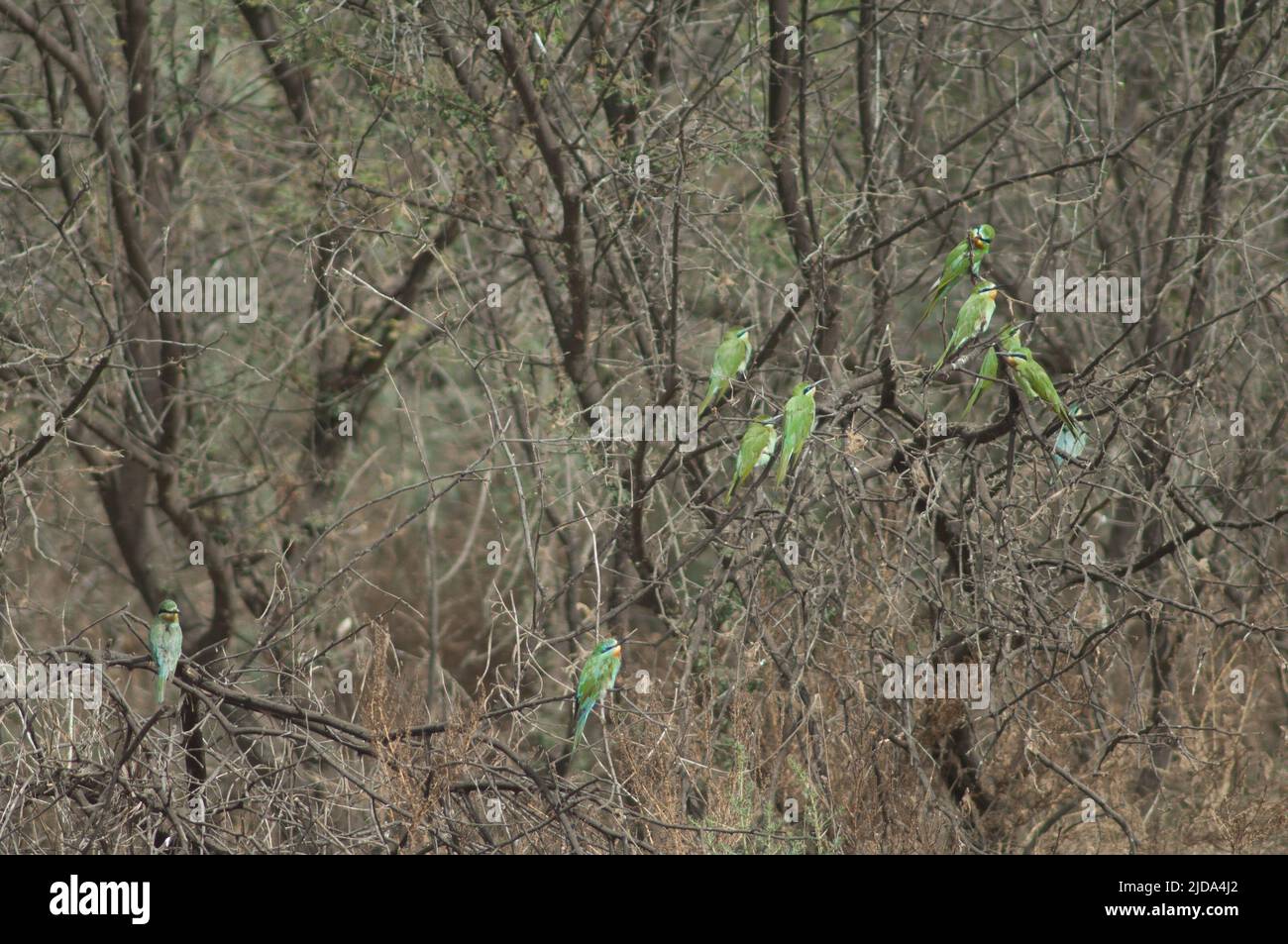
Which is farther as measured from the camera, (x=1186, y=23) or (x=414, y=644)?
(x=414, y=644)

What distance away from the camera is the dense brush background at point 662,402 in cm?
581

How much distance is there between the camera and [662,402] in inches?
292

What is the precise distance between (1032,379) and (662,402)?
239 cm

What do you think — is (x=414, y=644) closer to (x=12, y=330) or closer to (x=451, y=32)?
(x=12, y=330)

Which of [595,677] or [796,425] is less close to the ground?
[796,425]

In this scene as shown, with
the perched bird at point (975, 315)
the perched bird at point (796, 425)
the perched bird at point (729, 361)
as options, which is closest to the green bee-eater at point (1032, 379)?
the perched bird at point (975, 315)

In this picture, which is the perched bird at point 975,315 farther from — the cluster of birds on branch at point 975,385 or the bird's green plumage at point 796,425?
the bird's green plumage at point 796,425

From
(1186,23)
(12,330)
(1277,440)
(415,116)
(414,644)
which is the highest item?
(1186,23)

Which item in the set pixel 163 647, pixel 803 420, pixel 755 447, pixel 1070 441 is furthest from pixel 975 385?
pixel 163 647

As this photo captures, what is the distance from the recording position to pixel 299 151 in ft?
33.3

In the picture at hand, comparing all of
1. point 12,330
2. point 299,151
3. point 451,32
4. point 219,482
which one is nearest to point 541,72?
point 451,32

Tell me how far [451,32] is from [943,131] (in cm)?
351

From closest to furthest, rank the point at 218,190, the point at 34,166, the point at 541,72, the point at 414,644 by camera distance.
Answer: the point at 541,72, the point at 34,166, the point at 218,190, the point at 414,644

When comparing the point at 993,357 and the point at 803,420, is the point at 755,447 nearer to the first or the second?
the point at 803,420
